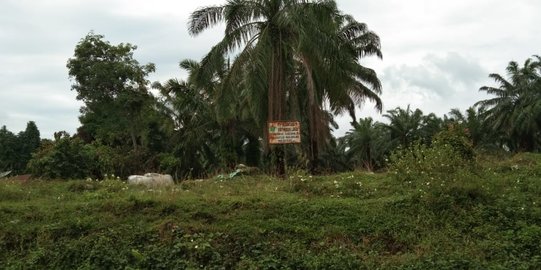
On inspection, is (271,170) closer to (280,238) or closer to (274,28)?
(274,28)

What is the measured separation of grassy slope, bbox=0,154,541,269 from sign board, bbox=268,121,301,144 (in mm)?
3701

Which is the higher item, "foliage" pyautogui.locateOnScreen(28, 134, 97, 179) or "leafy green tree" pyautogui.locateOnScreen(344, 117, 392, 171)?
"leafy green tree" pyautogui.locateOnScreen(344, 117, 392, 171)

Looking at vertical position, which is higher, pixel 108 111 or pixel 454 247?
pixel 108 111

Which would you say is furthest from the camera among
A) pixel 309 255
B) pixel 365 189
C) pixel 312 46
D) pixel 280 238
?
pixel 312 46

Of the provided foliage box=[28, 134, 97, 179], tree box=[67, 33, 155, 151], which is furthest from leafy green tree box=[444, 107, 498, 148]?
foliage box=[28, 134, 97, 179]

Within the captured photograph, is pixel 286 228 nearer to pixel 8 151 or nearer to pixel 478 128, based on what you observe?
pixel 478 128

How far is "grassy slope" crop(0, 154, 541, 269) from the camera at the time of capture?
7.79 meters

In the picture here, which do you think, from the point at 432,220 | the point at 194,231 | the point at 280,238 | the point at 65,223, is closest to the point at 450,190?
the point at 432,220

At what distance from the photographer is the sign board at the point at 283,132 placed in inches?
587

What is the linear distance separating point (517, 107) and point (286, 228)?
36.6 metres

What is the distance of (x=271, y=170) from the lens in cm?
1564

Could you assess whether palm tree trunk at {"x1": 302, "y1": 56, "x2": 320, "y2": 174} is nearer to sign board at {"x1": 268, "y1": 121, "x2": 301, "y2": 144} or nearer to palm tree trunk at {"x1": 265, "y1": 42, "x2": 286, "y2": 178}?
palm tree trunk at {"x1": 265, "y1": 42, "x2": 286, "y2": 178}

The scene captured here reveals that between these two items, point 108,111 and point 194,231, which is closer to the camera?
point 194,231

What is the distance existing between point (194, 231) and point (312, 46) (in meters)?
7.87
